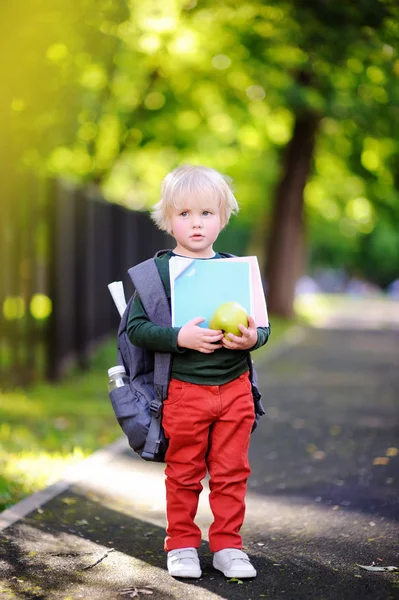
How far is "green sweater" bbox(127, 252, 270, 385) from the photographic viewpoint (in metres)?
4.28

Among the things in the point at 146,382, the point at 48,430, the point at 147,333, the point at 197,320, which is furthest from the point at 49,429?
the point at 197,320

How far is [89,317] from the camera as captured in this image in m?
13.7

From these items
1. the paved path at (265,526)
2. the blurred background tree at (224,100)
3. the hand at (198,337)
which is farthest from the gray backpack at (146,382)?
the blurred background tree at (224,100)

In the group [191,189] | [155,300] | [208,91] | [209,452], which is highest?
[208,91]

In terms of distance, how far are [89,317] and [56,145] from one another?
244cm

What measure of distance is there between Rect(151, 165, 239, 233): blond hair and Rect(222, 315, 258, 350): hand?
1.70ft

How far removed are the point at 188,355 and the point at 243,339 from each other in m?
0.29

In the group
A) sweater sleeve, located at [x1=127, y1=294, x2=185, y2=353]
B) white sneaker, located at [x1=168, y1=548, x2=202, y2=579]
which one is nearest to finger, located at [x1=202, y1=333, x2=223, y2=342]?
sweater sleeve, located at [x1=127, y1=294, x2=185, y2=353]

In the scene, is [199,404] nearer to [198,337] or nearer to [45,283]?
[198,337]

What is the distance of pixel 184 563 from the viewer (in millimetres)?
4406

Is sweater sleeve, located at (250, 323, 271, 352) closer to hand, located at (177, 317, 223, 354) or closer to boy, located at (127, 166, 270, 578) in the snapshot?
boy, located at (127, 166, 270, 578)

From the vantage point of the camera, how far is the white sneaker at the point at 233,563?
173 inches

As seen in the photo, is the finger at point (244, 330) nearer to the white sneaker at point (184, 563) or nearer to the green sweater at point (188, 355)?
the green sweater at point (188, 355)

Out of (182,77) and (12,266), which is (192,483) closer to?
(12,266)
